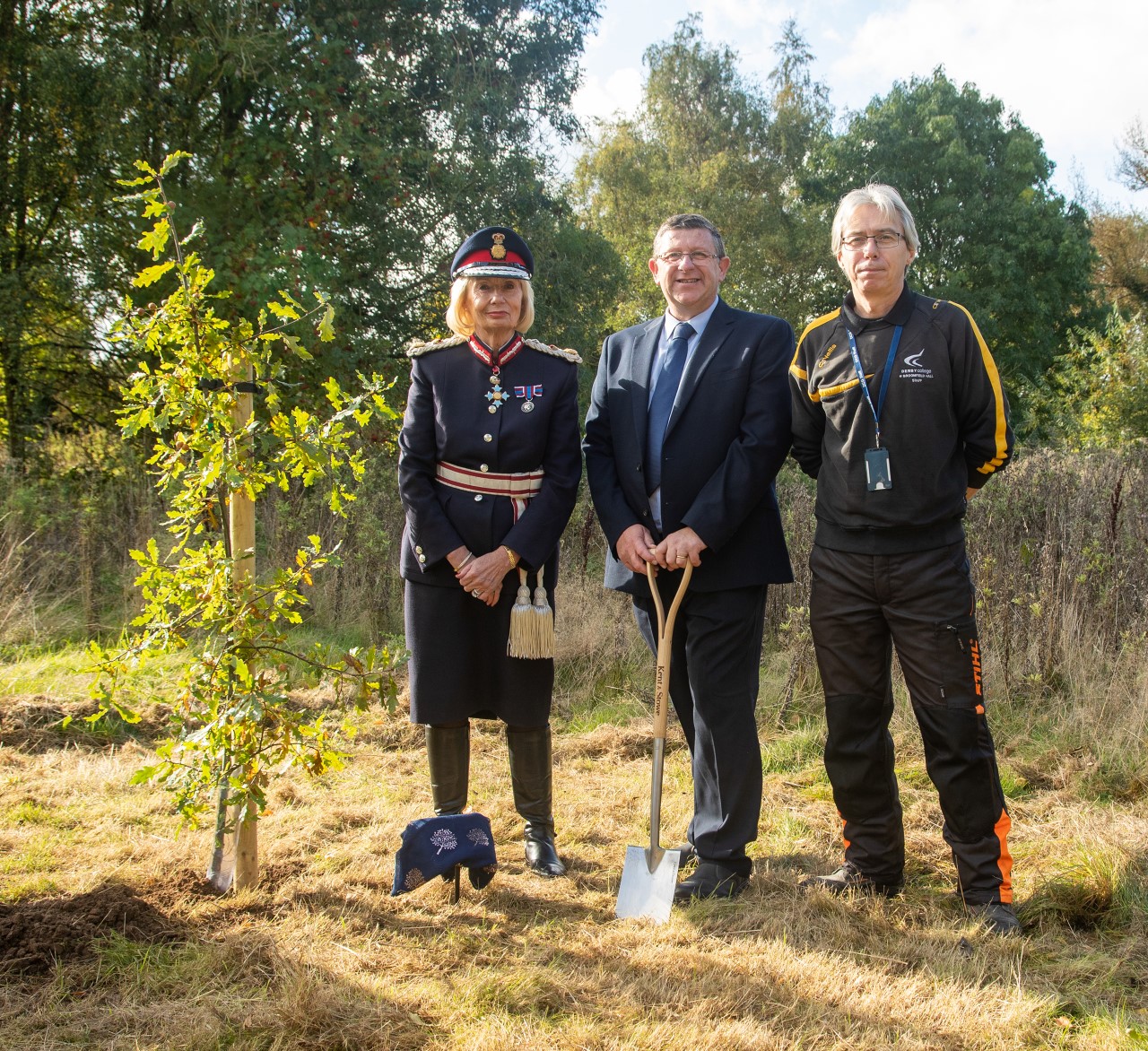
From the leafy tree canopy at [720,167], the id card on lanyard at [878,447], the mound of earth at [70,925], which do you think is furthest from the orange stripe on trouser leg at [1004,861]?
the leafy tree canopy at [720,167]

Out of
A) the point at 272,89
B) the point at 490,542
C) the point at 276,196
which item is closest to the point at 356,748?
the point at 490,542

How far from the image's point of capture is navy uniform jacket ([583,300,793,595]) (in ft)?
10.4

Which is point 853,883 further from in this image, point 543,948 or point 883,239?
point 883,239

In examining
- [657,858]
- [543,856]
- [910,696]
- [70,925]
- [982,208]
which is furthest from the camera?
[982,208]

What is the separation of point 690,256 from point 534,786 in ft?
6.20

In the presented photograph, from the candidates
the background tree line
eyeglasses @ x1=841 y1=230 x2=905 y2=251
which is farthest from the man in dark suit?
the background tree line

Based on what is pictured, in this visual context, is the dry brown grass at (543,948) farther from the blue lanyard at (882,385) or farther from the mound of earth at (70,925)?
the blue lanyard at (882,385)

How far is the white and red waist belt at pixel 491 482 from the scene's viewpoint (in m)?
3.37

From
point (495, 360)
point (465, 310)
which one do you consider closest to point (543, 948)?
point (495, 360)

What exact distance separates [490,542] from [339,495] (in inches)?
20.8

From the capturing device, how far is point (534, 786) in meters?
3.48

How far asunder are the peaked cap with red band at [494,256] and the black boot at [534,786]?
1.56 meters

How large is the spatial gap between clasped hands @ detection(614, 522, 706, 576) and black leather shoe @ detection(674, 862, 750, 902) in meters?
0.98

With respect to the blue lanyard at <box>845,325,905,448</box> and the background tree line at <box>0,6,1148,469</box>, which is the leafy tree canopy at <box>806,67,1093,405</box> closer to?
the background tree line at <box>0,6,1148,469</box>
